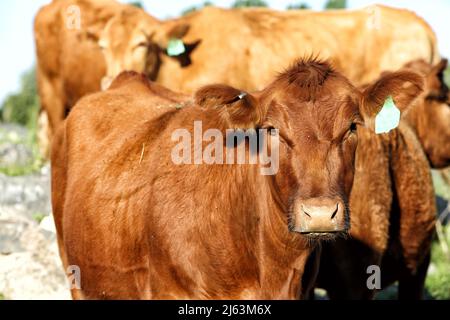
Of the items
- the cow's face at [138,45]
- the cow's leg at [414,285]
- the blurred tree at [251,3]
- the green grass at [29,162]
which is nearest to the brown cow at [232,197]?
the cow's leg at [414,285]

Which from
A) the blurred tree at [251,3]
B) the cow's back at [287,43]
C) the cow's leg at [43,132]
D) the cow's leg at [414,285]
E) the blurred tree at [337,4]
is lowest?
the blurred tree at [337,4]

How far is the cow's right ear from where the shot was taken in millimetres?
5371

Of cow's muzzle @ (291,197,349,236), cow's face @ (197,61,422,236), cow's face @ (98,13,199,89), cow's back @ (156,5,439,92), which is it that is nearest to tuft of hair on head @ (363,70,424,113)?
cow's face @ (197,61,422,236)

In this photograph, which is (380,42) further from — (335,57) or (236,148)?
(236,148)

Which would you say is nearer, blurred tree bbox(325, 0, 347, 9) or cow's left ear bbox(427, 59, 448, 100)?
cow's left ear bbox(427, 59, 448, 100)

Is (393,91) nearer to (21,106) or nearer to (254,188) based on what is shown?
(254,188)

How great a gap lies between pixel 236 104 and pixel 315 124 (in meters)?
0.57

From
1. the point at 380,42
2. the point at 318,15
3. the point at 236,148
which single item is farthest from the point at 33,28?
the point at 236,148

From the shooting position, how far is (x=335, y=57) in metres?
14.0

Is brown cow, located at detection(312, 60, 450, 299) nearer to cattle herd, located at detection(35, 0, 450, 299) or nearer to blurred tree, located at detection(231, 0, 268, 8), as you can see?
cattle herd, located at detection(35, 0, 450, 299)

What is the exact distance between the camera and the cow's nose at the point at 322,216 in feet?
15.5

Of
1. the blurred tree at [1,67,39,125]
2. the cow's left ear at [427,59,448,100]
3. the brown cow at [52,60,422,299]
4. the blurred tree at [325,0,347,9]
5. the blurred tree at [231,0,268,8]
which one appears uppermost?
the brown cow at [52,60,422,299]

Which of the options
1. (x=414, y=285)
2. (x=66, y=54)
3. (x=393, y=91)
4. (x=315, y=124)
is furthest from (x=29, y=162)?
(x=315, y=124)

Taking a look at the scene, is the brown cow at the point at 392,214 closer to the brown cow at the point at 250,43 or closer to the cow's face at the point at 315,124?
the cow's face at the point at 315,124
